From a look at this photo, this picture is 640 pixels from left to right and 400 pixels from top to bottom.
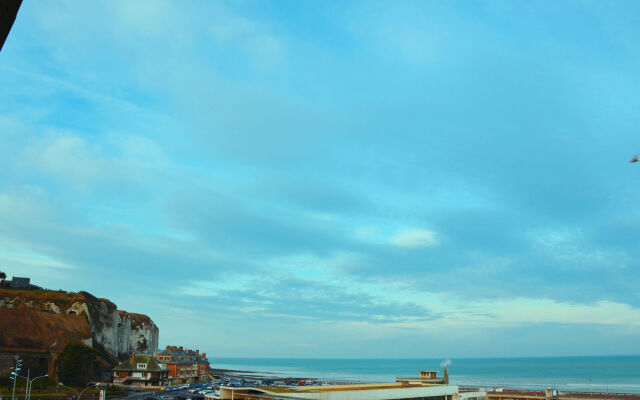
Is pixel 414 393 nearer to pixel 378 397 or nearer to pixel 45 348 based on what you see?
pixel 378 397

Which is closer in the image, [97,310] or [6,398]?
[6,398]

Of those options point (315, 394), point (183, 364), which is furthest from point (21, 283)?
point (315, 394)

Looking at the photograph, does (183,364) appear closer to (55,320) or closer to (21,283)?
(55,320)

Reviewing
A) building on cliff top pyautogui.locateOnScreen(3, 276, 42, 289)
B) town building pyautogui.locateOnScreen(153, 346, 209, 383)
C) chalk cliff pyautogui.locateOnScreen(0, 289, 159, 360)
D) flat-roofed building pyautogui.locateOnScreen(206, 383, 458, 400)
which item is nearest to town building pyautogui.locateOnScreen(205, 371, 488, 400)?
flat-roofed building pyautogui.locateOnScreen(206, 383, 458, 400)

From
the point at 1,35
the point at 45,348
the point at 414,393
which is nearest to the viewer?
the point at 1,35

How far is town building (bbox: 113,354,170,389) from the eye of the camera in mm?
130750

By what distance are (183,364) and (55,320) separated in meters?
43.7

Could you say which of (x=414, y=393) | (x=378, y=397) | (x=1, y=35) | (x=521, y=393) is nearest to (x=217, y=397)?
(x=378, y=397)

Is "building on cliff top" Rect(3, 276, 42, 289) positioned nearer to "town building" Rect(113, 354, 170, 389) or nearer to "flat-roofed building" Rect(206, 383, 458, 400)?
"town building" Rect(113, 354, 170, 389)

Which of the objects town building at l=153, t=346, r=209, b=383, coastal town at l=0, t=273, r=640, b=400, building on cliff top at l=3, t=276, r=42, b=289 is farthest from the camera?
building on cliff top at l=3, t=276, r=42, b=289

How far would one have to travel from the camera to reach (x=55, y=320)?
138 m

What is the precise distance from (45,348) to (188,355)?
6235 centimetres

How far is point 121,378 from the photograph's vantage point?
131 m

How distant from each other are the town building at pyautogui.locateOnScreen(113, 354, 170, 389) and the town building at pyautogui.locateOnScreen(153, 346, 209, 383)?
11109mm
